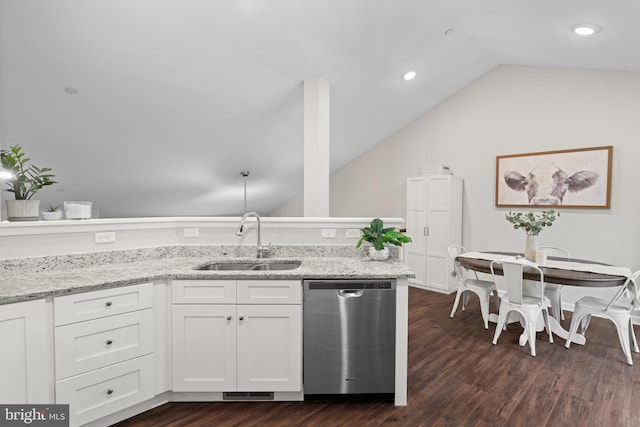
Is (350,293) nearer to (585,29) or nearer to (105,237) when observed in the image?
(105,237)

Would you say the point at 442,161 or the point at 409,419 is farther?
the point at 442,161

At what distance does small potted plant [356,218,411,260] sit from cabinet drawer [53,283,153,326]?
1496 millimetres

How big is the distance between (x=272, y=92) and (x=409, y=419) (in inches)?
130

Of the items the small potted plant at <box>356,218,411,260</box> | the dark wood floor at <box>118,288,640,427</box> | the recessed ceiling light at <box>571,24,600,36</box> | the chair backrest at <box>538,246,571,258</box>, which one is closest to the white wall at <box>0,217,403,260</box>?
the small potted plant at <box>356,218,411,260</box>

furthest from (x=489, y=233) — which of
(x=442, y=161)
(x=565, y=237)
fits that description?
(x=442, y=161)

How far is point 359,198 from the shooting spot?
6676mm

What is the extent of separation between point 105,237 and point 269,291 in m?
1.29

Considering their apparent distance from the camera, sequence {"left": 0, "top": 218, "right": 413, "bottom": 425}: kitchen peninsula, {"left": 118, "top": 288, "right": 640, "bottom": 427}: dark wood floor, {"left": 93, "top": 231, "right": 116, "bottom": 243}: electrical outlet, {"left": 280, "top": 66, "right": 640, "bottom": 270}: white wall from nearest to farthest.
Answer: {"left": 0, "top": 218, "right": 413, "bottom": 425}: kitchen peninsula → {"left": 118, "top": 288, "right": 640, "bottom": 427}: dark wood floor → {"left": 93, "top": 231, "right": 116, "bottom": 243}: electrical outlet → {"left": 280, "top": 66, "right": 640, "bottom": 270}: white wall

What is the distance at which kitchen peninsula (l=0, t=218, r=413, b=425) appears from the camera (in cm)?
184

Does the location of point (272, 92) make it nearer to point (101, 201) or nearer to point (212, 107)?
point (212, 107)

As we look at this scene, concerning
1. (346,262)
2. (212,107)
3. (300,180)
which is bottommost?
(346,262)

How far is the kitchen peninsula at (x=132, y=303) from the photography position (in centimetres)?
184

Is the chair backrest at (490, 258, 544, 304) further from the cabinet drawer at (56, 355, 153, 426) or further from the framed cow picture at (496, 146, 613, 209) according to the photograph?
the cabinet drawer at (56, 355, 153, 426)

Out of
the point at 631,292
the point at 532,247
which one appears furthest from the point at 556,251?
the point at 631,292
